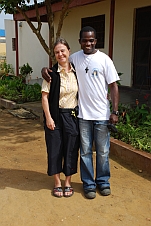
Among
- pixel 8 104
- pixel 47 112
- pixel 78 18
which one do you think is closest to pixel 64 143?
pixel 47 112

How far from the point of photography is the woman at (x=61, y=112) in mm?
2730

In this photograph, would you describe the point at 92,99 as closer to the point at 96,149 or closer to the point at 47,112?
the point at 47,112

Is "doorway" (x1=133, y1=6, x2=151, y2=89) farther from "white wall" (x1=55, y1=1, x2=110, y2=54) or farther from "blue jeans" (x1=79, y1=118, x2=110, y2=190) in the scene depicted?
"blue jeans" (x1=79, y1=118, x2=110, y2=190)

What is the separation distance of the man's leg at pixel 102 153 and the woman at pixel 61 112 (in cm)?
22

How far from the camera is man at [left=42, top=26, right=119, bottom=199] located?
2.67m

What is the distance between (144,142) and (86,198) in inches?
54.0

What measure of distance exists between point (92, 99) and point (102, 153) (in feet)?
1.98

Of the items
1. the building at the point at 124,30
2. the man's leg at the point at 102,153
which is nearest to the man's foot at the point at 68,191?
the man's leg at the point at 102,153

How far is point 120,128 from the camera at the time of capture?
173 inches

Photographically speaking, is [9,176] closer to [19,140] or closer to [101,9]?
[19,140]

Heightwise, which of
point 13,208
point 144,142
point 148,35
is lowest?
point 13,208

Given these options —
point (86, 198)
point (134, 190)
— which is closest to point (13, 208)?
point (86, 198)

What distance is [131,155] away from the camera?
3.84 meters

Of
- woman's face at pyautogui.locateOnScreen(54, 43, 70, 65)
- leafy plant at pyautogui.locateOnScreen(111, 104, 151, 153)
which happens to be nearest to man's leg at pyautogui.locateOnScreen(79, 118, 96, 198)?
woman's face at pyautogui.locateOnScreen(54, 43, 70, 65)
